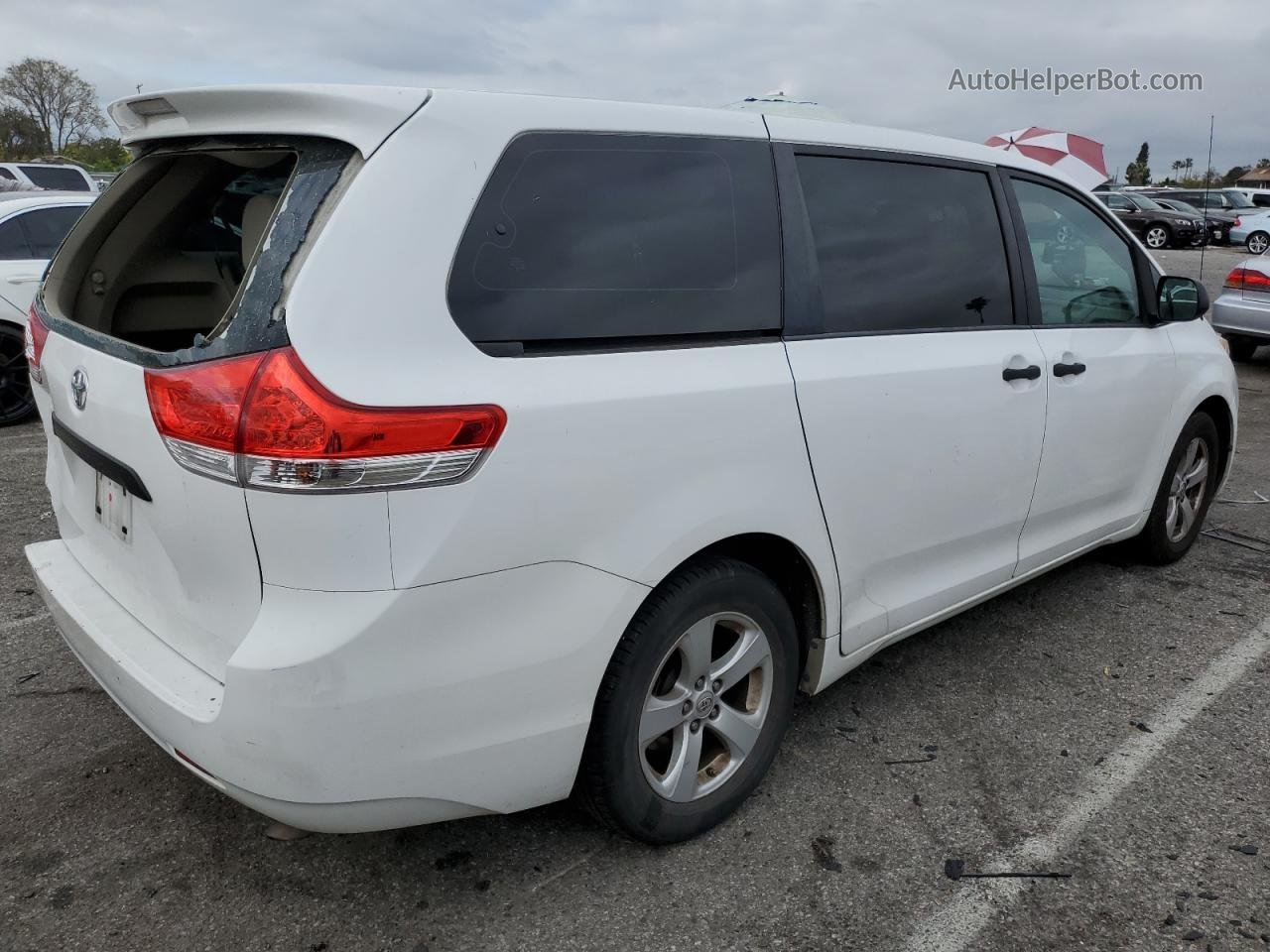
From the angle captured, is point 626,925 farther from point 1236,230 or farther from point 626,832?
point 1236,230

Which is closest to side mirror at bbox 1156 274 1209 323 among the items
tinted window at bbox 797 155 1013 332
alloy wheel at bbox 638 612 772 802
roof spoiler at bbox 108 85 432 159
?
tinted window at bbox 797 155 1013 332

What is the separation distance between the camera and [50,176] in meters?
14.7

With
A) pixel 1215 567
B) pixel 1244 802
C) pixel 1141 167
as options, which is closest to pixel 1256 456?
pixel 1215 567

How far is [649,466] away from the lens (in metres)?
2.16

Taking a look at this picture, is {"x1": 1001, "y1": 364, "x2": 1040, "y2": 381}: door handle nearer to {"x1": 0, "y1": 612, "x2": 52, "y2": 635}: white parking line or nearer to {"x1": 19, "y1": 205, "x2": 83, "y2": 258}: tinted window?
{"x1": 0, "y1": 612, "x2": 52, "y2": 635}: white parking line

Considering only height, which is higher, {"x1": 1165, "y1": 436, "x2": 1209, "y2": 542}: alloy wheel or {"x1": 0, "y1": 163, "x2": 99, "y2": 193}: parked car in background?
{"x1": 0, "y1": 163, "x2": 99, "y2": 193}: parked car in background

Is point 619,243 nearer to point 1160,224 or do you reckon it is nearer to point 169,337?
point 169,337

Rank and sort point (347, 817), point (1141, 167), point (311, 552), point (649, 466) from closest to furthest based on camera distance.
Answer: point (311, 552)
point (347, 817)
point (649, 466)
point (1141, 167)

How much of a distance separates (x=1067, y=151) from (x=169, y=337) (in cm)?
953

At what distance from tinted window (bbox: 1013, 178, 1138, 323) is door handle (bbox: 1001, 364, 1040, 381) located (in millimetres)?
273

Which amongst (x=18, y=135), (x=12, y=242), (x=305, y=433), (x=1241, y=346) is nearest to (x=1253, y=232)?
(x=1241, y=346)

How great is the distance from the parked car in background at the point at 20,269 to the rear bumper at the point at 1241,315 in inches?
381

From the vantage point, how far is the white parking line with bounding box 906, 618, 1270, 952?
90.3 inches

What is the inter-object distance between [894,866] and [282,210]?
205 cm
